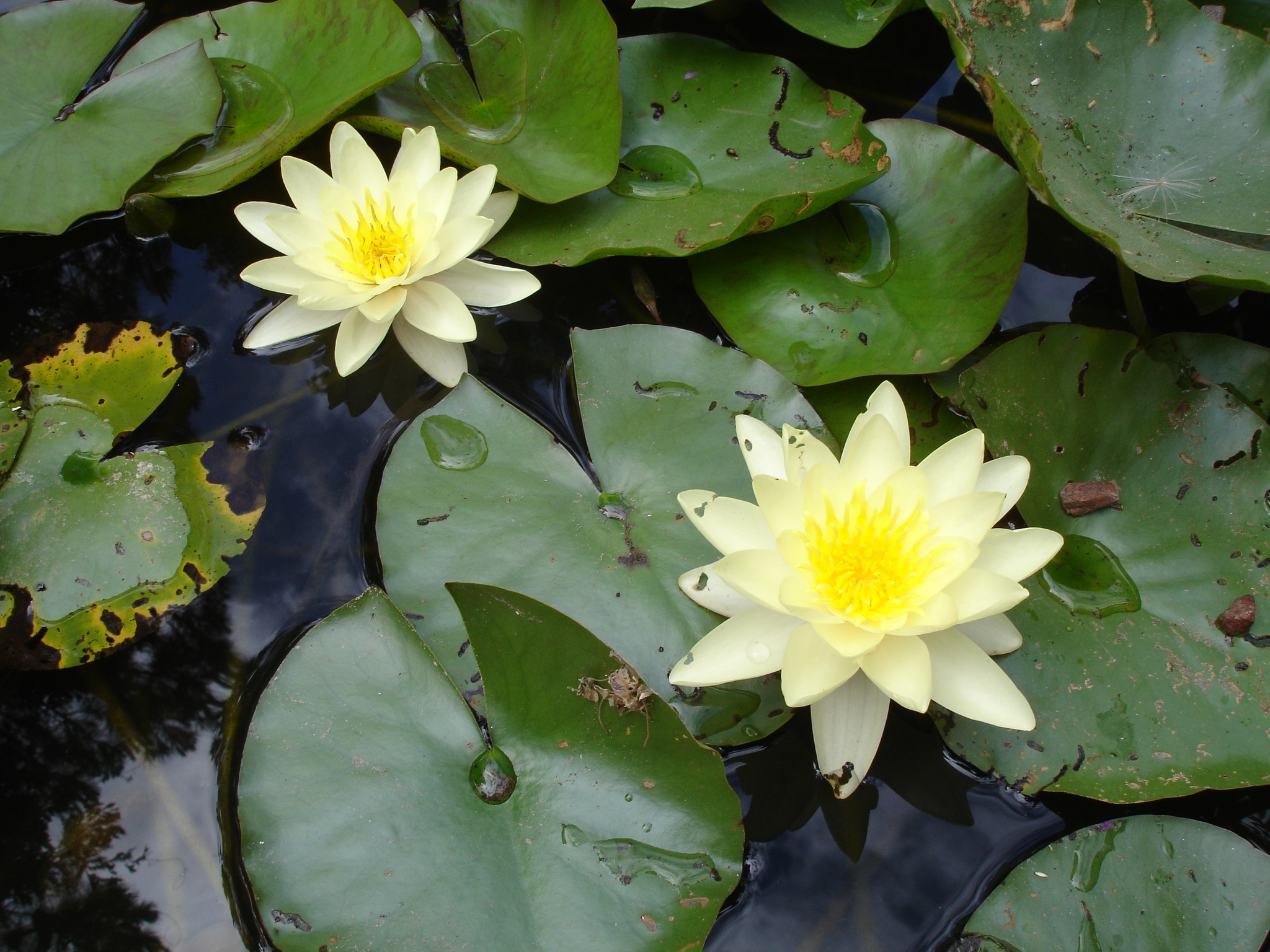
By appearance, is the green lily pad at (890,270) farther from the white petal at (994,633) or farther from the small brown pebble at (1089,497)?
the white petal at (994,633)

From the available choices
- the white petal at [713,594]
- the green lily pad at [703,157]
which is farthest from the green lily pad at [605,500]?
the green lily pad at [703,157]

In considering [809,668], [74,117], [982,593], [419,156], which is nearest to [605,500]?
[809,668]

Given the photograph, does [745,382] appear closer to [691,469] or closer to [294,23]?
[691,469]

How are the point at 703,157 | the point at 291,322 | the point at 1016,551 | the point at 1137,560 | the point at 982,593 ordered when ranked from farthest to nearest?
the point at 703,157 < the point at 291,322 < the point at 1137,560 < the point at 1016,551 < the point at 982,593

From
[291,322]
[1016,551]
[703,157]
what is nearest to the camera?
[1016,551]

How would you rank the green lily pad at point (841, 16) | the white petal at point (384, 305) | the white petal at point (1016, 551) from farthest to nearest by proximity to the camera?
the green lily pad at point (841, 16) → the white petal at point (384, 305) → the white petal at point (1016, 551)

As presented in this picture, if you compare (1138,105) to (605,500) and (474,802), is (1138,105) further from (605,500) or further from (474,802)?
(474,802)

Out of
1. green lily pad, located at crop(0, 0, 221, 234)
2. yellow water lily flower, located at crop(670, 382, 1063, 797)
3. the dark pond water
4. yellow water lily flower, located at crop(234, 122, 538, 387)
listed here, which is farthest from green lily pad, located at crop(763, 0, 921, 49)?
green lily pad, located at crop(0, 0, 221, 234)
